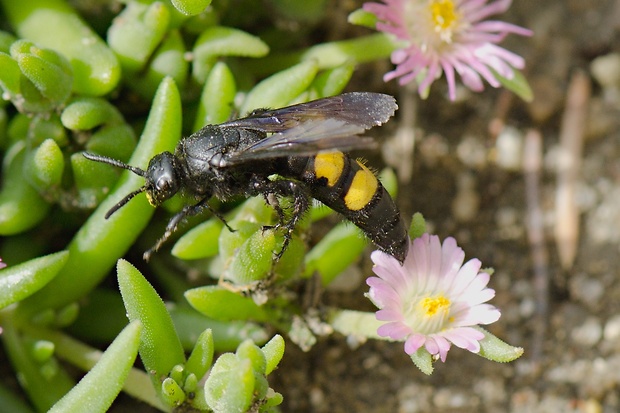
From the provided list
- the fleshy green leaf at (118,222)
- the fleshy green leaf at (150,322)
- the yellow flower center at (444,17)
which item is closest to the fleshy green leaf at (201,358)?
the fleshy green leaf at (150,322)

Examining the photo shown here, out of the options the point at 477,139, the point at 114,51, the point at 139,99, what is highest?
the point at 114,51

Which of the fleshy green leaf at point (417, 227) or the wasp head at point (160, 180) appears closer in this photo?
the wasp head at point (160, 180)

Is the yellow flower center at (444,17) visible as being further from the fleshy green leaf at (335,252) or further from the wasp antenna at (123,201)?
the wasp antenna at (123,201)

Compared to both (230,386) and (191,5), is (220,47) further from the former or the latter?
(230,386)

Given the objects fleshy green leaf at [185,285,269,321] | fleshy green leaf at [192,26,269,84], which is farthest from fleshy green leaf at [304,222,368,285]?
fleshy green leaf at [192,26,269,84]

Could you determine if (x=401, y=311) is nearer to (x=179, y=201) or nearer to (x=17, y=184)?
(x=179, y=201)

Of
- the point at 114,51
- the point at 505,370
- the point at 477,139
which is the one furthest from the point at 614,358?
the point at 114,51
